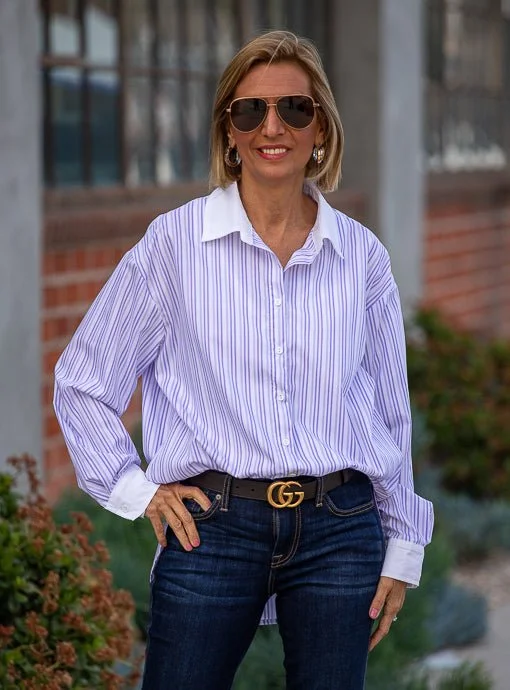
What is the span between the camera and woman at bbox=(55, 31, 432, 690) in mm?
2533

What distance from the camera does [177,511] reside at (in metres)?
2.54

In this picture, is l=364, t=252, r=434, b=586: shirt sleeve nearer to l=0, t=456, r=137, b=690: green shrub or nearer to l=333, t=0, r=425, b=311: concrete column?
l=0, t=456, r=137, b=690: green shrub

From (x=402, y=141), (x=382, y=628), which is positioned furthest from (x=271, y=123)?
(x=402, y=141)

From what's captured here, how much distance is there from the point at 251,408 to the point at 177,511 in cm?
22

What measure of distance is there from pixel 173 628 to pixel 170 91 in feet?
16.1

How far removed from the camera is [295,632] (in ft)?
8.56

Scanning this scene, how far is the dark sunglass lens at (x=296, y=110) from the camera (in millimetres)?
2590

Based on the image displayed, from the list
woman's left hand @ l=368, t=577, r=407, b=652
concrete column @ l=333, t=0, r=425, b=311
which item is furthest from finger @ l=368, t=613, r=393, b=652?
concrete column @ l=333, t=0, r=425, b=311

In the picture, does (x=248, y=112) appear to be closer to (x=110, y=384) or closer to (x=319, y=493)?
(x=110, y=384)

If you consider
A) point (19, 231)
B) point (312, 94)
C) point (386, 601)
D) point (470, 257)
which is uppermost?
point (312, 94)

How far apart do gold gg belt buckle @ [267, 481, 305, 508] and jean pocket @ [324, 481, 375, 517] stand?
71 millimetres

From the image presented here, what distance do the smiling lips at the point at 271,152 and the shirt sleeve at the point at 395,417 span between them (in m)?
0.32

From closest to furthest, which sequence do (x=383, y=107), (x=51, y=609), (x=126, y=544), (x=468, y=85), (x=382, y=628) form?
(x=382, y=628) < (x=51, y=609) < (x=126, y=544) < (x=383, y=107) < (x=468, y=85)

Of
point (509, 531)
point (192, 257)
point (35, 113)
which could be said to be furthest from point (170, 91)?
point (192, 257)
